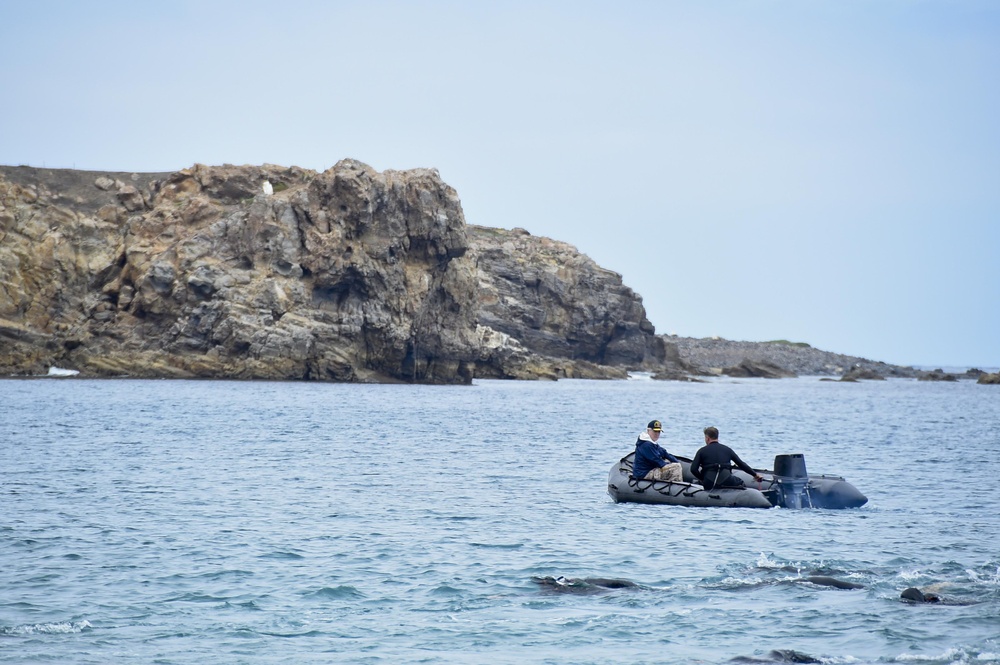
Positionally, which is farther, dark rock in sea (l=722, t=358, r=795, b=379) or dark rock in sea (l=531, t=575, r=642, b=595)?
dark rock in sea (l=722, t=358, r=795, b=379)

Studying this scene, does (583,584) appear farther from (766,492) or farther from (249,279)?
(249,279)

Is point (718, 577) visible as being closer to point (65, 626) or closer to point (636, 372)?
point (65, 626)

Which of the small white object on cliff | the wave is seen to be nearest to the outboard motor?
the wave

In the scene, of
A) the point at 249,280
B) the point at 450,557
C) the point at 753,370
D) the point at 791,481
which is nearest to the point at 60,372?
the point at 249,280

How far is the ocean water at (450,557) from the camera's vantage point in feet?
43.6

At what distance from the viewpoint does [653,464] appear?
25.2 metres

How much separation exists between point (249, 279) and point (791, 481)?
2626 inches

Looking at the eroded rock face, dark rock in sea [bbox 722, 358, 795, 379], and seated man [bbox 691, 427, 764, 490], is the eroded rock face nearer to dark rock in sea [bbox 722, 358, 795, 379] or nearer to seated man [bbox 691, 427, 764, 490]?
seated man [bbox 691, 427, 764, 490]

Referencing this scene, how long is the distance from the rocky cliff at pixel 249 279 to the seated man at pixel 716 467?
204 ft

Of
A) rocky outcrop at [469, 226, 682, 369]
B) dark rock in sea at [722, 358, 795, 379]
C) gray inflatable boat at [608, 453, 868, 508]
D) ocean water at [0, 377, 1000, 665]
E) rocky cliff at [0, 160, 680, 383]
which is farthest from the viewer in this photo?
dark rock in sea at [722, 358, 795, 379]

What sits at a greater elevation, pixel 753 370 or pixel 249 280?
pixel 249 280

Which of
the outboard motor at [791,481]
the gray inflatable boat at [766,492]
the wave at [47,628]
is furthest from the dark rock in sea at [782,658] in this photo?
the outboard motor at [791,481]

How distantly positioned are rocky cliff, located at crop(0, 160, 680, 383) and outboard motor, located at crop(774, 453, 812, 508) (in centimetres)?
6277

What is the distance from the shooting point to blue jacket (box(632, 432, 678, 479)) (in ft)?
81.7
